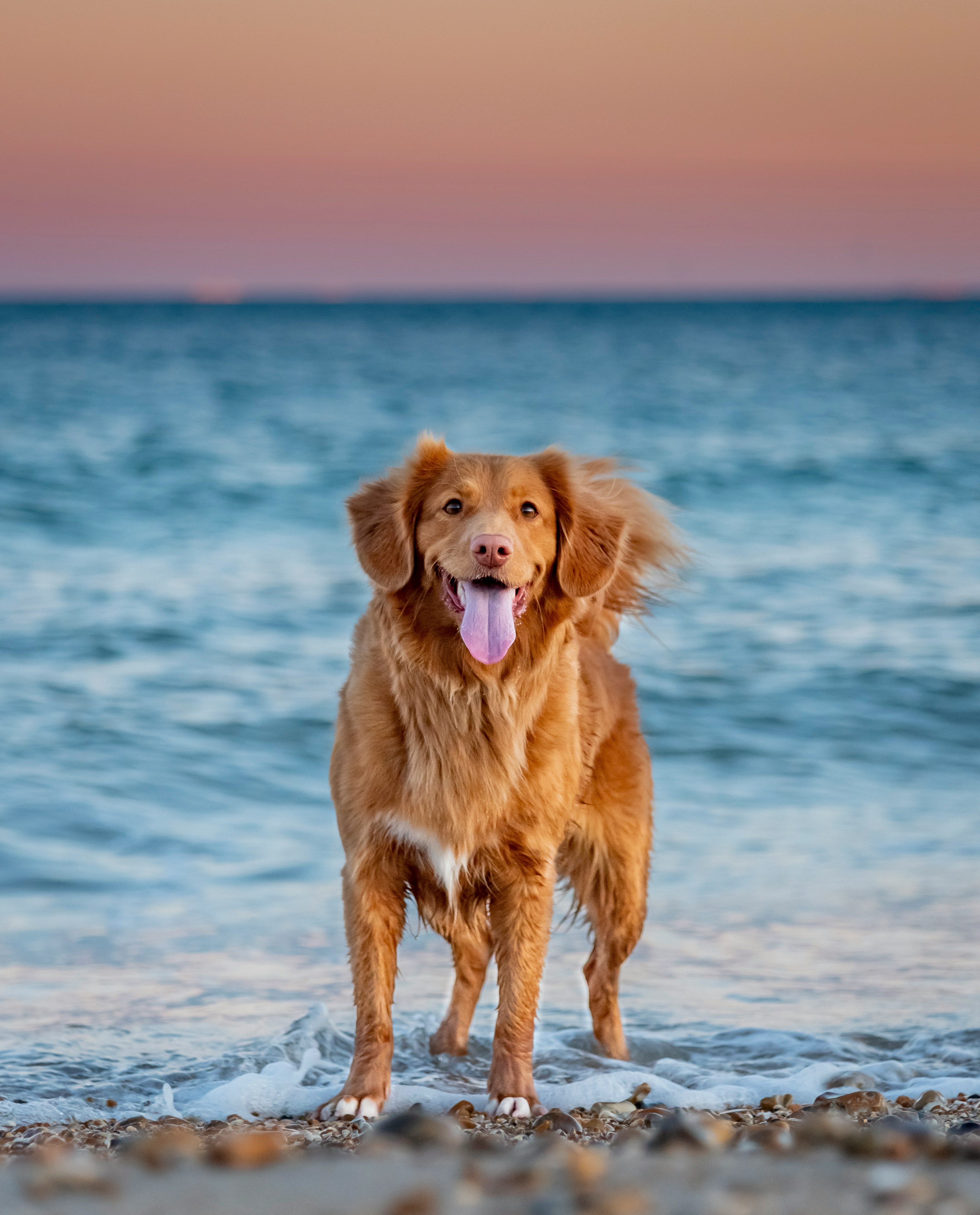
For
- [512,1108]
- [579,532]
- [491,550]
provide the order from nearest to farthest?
1. [491,550]
2. [512,1108]
3. [579,532]

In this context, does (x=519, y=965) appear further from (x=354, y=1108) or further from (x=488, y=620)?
(x=488, y=620)

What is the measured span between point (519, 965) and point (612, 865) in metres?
0.74

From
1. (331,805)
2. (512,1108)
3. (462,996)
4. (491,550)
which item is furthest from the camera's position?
(331,805)

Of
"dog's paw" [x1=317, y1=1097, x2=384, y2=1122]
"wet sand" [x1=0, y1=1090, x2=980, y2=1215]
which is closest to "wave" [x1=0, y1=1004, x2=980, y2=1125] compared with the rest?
"dog's paw" [x1=317, y1=1097, x2=384, y2=1122]

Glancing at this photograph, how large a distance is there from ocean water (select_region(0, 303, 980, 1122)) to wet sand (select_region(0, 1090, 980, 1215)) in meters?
1.72

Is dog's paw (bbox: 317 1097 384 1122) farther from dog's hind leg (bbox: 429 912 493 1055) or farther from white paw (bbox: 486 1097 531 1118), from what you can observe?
dog's hind leg (bbox: 429 912 493 1055)

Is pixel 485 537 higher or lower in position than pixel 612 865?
higher

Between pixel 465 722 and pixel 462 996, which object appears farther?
pixel 462 996

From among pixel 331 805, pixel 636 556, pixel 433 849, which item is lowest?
pixel 331 805

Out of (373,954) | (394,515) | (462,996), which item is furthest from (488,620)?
(462,996)

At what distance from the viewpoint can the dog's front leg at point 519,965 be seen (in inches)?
154

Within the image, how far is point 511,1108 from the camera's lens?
380cm

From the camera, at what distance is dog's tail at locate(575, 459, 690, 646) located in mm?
4535

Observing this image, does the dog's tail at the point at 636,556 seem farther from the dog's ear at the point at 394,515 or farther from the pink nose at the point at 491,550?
the pink nose at the point at 491,550
